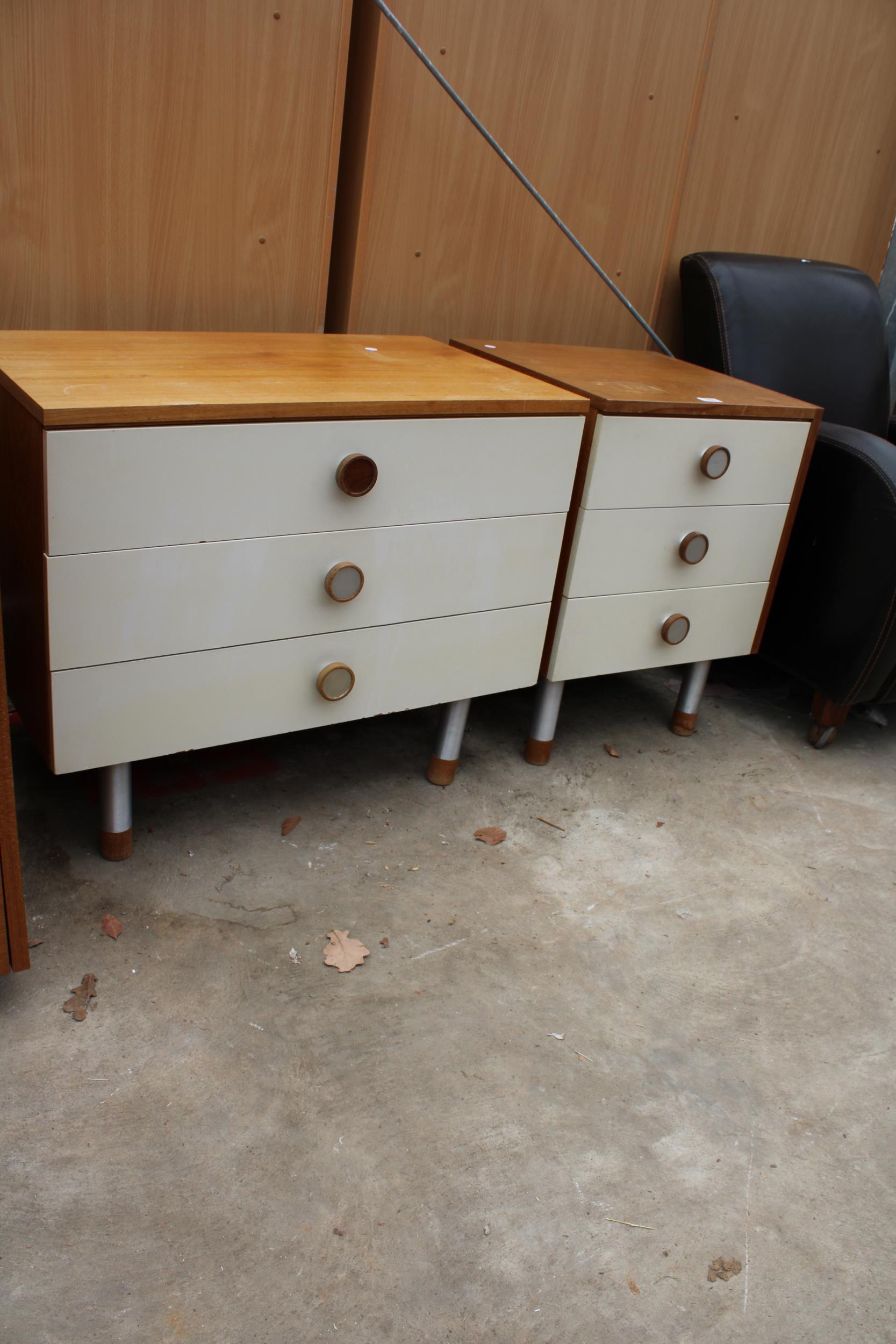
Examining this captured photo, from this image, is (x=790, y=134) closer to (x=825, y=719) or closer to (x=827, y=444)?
(x=827, y=444)

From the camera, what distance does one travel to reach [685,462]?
5.46 feet

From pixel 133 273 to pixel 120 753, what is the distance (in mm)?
775

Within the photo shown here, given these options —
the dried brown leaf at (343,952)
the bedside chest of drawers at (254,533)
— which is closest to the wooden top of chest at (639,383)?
the bedside chest of drawers at (254,533)

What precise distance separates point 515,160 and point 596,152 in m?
0.20

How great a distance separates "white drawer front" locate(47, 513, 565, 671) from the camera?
121cm

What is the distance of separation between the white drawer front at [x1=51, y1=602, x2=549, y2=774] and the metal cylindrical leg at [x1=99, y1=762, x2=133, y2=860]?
6cm

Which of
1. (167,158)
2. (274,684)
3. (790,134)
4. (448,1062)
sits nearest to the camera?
(448,1062)

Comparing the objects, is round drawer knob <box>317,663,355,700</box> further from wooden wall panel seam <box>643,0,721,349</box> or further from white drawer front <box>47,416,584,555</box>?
wooden wall panel seam <box>643,0,721,349</box>

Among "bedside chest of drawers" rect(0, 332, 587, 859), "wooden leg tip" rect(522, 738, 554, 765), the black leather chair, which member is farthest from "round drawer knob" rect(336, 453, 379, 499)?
the black leather chair

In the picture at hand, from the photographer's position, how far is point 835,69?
2234 mm

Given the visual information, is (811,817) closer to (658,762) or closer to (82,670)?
(658,762)

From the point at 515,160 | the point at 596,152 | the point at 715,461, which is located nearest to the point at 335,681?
the point at 715,461

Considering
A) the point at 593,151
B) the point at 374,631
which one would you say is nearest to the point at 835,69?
the point at 593,151

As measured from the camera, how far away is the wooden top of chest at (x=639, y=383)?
5.20 ft
